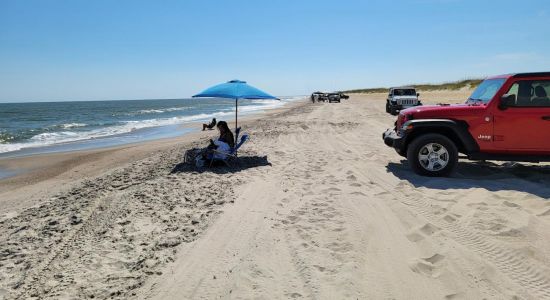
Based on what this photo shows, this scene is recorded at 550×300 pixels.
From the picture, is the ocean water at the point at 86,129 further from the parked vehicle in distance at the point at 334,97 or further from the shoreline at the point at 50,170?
the parked vehicle in distance at the point at 334,97

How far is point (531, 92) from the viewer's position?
6656 mm

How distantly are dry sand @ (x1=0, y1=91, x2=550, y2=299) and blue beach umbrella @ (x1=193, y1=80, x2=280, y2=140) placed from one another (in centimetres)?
203

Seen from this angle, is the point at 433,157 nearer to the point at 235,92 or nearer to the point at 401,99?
the point at 235,92

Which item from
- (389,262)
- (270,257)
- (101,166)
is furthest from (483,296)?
(101,166)

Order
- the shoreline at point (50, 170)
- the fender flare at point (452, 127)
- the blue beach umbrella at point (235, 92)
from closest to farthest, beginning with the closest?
1. the fender flare at point (452, 127)
2. the shoreline at point (50, 170)
3. the blue beach umbrella at point (235, 92)

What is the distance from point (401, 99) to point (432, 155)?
16.7 metres

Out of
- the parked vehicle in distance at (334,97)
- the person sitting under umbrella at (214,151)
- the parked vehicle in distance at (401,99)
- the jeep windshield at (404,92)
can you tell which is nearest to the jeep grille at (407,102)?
the parked vehicle in distance at (401,99)

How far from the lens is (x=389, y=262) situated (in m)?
3.75

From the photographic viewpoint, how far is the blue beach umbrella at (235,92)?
29.1ft

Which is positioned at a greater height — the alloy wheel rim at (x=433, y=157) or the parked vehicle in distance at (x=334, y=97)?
the parked vehicle in distance at (x=334, y=97)

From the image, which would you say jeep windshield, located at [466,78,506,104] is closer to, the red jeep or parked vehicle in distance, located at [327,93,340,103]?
the red jeep

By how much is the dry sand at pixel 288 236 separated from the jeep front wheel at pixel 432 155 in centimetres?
32

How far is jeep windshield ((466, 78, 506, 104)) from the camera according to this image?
22.8ft

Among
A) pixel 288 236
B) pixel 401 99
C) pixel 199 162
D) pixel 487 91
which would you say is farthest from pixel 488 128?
pixel 401 99
